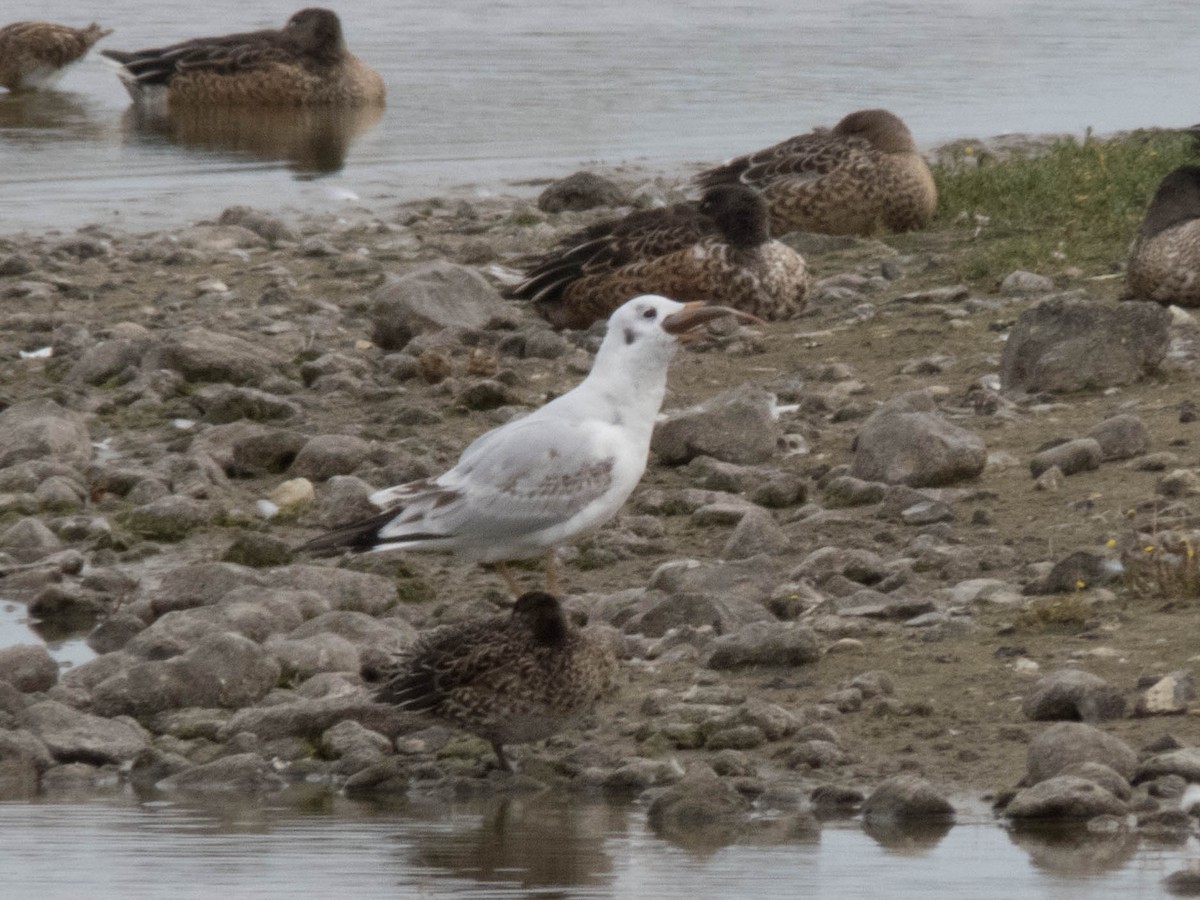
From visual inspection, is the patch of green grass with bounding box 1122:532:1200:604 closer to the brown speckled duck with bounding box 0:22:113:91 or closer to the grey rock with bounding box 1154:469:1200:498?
the grey rock with bounding box 1154:469:1200:498

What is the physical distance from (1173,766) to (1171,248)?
5.26 metres

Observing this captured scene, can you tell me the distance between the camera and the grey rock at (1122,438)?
26.9ft

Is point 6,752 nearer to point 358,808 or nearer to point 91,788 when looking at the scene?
point 91,788

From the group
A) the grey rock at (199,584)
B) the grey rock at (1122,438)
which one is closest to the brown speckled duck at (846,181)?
the grey rock at (1122,438)

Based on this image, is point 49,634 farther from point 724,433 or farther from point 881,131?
point 881,131

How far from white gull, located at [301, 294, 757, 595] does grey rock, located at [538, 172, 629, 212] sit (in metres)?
7.58

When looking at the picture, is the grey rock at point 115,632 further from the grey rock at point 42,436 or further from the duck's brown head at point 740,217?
the duck's brown head at point 740,217

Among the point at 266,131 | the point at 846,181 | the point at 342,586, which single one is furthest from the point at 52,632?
the point at 266,131

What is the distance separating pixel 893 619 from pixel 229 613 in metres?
2.08

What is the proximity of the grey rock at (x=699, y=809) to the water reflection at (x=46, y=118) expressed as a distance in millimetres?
14095

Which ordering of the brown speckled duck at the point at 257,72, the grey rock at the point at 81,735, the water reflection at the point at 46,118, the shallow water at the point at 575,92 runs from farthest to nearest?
the brown speckled duck at the point at 257,72
the water reflection at the point at 46,118
the shallow water at the point at 575,92
the grey rock at the point at 81,735

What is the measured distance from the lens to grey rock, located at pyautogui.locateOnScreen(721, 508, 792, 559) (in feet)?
25.2

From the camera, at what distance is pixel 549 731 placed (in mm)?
6066

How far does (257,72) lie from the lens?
20.7m
